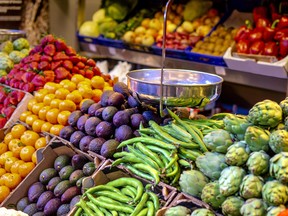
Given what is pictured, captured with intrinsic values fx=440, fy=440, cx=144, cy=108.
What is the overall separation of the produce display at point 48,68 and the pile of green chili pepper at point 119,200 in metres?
1.26

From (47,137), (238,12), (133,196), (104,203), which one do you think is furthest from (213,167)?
(238,12)

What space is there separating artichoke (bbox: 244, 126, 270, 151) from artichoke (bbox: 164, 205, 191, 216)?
1.19 ft

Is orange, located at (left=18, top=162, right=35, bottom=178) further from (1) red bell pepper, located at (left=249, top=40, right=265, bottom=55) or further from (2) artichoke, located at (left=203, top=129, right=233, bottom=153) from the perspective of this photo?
(1) red bell pepper, located at (left=249, top=40, right=265, bottom=55)

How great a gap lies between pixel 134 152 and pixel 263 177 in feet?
Answer: 2.38

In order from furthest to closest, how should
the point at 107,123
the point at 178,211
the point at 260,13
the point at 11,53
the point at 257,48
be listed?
the point at 260,13, the point at 257,48, the point at 11,53, the point at 107,123, the point at 178,211

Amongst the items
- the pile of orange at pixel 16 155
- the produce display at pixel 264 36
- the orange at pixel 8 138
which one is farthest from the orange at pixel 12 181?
the produce display at pixel 264 36

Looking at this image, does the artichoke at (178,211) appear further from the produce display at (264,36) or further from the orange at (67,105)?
the produce display at (264,36)

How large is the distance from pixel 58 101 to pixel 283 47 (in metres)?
2.33

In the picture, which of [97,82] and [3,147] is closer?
[3,147]

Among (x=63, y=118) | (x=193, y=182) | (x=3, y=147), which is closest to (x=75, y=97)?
(x=63, y=118)

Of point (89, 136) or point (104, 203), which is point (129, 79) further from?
point (104, 203)

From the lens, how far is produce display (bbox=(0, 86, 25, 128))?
Answer: 10.1ft

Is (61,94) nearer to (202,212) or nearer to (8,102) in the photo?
(8,102)

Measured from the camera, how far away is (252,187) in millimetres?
1597
